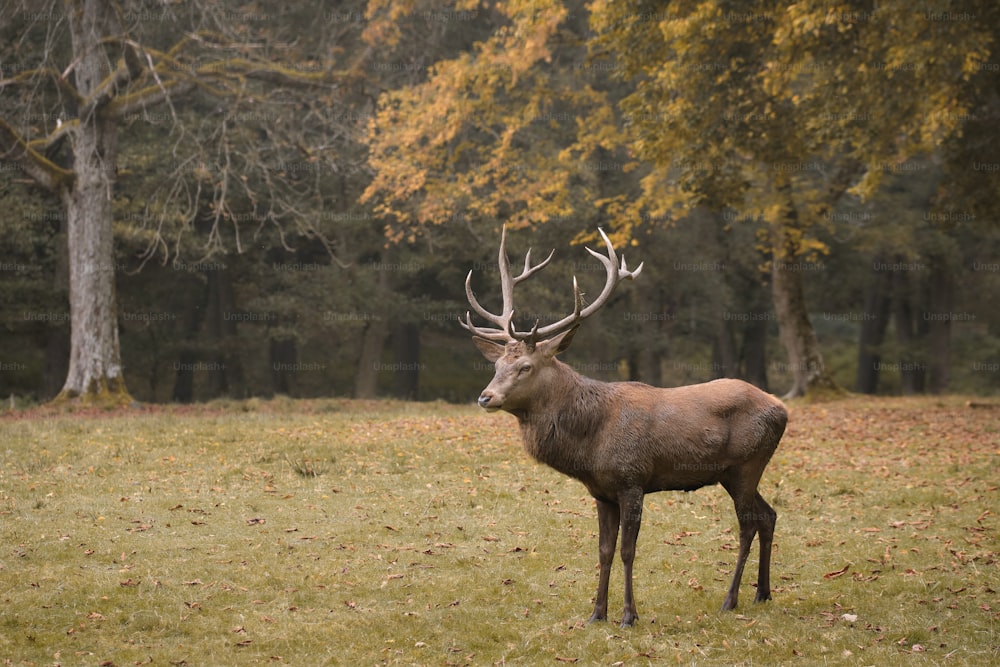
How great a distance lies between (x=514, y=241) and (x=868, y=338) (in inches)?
560

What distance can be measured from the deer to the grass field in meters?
0.82

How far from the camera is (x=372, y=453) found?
14.7 metres

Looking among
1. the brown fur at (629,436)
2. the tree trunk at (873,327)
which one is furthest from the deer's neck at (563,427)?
the tree trunk at (873,327)

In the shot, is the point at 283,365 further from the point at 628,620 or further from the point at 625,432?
the point at 628,620

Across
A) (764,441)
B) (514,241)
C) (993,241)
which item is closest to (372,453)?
(764,441)

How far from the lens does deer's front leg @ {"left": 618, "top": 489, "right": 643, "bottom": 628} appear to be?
802cm

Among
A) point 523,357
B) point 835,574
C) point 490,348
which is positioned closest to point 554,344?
point 523,357

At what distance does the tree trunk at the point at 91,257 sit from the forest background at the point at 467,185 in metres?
0.06

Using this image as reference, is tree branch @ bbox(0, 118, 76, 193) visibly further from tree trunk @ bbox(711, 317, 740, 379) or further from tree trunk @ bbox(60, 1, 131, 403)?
tree trunk @ bbox(711, 317, 740, 379)

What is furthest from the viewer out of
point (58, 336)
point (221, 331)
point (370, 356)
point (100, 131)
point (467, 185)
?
point (370, 356)

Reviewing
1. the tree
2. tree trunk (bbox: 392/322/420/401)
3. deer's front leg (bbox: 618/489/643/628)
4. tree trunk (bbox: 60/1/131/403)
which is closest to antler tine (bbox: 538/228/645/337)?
deer's front leg (bbox: 618/489/643/628)

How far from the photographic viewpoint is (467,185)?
987 inches

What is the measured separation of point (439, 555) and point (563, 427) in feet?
8.94

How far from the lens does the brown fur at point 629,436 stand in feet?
26.4
